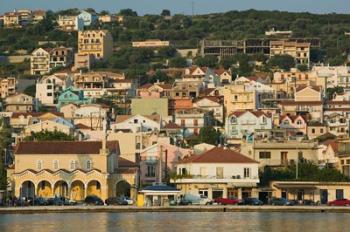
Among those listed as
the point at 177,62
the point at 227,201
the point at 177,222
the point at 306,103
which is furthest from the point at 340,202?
the point at 177,62

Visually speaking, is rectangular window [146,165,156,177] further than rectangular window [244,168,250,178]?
Yes

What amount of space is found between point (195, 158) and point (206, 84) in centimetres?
6505

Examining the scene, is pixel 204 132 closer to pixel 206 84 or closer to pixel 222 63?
pixel 206 84

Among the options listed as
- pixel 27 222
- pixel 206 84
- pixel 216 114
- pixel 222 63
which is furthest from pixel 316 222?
pixel 222 63

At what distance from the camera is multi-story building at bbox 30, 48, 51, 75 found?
17962cm

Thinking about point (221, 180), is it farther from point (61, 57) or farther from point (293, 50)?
point (61, 57)

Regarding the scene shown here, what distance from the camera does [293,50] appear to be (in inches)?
7234

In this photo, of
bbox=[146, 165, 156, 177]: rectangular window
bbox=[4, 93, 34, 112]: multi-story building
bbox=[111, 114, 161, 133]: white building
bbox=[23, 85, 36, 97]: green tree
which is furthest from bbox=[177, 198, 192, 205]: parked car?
bbox=[23, 85, 36, 97]: green tree

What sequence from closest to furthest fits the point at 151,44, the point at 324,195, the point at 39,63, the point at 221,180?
the point at 324,195, the point at 221,180, the point at 39,63, the point at 151,44

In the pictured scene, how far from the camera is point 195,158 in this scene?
93.9 m

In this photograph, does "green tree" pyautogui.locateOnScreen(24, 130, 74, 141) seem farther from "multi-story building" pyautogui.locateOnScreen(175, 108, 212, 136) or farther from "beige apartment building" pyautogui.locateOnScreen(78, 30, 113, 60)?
"beige apartment building" pyautogui.locateOnScreen(78, 30, 113, 60)

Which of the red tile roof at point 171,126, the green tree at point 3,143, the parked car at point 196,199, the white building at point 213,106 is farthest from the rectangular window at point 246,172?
the white building at point 213,106

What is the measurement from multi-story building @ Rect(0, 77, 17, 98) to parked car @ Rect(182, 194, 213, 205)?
71697mm

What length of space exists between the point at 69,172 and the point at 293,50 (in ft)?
308
